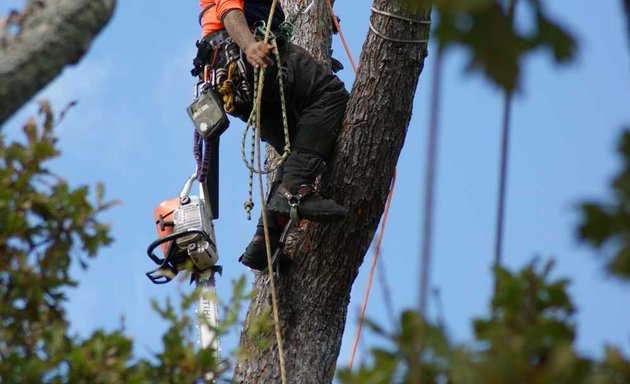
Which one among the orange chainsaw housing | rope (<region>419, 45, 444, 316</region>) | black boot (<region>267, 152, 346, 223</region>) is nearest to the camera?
rope (<region>419, 45, 444, 316</region>)

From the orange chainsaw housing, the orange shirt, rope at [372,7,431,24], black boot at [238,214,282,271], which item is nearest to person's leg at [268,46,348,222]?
black boot at [238,214,282,271]

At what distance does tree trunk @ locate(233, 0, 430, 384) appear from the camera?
494 cm

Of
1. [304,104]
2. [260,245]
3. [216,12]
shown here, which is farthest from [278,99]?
[260,245]

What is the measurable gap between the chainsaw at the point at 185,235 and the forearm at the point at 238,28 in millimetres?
944

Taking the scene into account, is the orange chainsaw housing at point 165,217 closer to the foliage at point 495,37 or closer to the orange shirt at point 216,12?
the orange shirt at point 216,12

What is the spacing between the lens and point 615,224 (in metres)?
1.95

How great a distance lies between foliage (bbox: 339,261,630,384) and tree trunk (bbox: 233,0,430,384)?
2.32m

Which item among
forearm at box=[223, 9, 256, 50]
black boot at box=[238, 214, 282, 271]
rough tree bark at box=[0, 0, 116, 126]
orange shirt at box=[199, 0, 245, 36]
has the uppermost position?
orange shirt at box=[199, 0, 245, 36]

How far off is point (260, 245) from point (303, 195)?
1.23 ft

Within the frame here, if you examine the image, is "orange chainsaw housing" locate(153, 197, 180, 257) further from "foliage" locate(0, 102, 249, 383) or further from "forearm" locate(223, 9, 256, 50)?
"foliage" locate(0, 102, 249, 383)

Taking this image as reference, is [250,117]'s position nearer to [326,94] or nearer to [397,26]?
[326,94]

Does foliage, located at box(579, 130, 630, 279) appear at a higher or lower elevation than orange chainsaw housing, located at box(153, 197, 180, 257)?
lower

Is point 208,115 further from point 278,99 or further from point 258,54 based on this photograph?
point 258,54

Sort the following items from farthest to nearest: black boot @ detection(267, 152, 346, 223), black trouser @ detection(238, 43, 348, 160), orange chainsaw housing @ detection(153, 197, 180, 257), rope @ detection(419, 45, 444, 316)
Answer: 1. orange chainsaw housing @ detection(153, 197, 180, 257)
2. black trouser @ detection(238, 43, 348, 160)
3. black boot @ detection(267, 152, 346, 223)
4. rope @ detection(419, 45, 444, 316)
